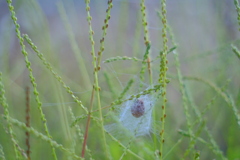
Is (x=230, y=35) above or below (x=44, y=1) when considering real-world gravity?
below

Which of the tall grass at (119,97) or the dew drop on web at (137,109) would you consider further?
the dew drop on web at (137,109)

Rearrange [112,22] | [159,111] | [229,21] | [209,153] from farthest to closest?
[112,22] < [229,21] < [209,153] < [159,111]

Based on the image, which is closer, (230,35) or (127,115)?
(127,115)

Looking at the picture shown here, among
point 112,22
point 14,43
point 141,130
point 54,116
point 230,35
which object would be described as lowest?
point 141,130

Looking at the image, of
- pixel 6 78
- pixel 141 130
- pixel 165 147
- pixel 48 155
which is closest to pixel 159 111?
pixel 165 147

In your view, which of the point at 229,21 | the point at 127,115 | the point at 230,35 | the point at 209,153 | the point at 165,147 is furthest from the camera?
the point at 230,35

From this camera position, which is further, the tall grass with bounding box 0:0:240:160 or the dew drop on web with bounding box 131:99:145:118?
the dew drop on web with bounding box 131:99:145:118

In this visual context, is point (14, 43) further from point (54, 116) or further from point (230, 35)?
point (230, 35)

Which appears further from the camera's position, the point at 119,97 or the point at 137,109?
the point at 137,109
